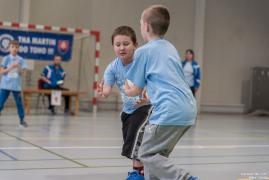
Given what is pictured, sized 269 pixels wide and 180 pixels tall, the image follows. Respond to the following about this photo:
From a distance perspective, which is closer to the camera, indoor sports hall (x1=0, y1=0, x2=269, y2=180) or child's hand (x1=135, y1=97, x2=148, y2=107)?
indoor sports hall (x1=0, y1=0, x2=269, y2=180)

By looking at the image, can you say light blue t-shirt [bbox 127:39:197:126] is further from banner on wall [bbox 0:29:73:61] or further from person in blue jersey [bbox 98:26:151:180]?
banner on wall [bbox 0:29:73:61]

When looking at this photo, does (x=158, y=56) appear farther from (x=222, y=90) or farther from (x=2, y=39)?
(x=222, y=90)

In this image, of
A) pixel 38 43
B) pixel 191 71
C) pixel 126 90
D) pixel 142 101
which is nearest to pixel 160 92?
pixel 126 90

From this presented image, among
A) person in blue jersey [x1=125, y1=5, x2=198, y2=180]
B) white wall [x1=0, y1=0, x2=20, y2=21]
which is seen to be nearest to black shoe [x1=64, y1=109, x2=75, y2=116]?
white wall [x1=0, y1=0, x2=20, y2=21]

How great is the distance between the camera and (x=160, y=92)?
152 inches

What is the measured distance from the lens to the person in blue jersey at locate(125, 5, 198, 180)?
3842mm

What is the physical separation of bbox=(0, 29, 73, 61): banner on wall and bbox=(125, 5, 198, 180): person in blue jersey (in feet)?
35.6

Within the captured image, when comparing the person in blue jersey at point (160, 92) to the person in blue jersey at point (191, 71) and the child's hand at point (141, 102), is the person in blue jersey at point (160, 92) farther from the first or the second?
the person in blue jersey at point (191, 71)

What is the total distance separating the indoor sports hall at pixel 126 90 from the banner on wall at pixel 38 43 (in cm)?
3

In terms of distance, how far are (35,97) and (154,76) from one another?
1341 cm

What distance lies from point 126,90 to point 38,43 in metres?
11.0

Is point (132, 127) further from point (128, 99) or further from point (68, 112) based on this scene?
point (68, 112)

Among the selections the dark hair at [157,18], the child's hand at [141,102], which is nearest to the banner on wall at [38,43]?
the child's hand at [141,102]

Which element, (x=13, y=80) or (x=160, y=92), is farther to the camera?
(x=13, y=80)
